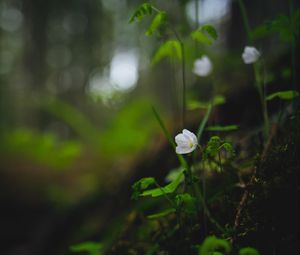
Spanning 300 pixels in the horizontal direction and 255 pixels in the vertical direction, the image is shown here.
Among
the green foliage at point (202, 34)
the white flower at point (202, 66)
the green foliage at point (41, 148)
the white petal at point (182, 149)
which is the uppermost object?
the green foliage at point (202, 34)

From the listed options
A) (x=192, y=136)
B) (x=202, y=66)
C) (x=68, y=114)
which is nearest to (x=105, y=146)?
(x=68, y=114)

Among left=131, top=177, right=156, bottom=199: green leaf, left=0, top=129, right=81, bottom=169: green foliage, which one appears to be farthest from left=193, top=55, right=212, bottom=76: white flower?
left=0, top=129, right=81, bottom=169: green foliage

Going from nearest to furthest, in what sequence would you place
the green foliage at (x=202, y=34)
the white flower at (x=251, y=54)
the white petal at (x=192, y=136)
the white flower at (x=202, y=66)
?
the white petal at (x=192, y=136) → the green foliage at (x=202, y=34) → the white flower at (x=251, y=54) → the white flower at (x=202, y=66)

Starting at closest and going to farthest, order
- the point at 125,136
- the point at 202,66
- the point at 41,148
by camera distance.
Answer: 1. the point at 202,66
2. the point at 125,136
3. the point at 41,148

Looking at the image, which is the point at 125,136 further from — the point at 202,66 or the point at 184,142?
the point at 184,142

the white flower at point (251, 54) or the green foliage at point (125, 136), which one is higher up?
the white flower at point (251, 54)

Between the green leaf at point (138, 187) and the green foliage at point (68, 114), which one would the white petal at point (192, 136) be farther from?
the green foliage at point (68, 114)

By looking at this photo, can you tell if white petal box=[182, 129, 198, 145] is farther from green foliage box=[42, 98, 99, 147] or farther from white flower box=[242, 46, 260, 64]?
green foliage box=[42, 98, 99, 147]

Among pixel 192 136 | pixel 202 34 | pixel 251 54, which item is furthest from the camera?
pixel 251 54

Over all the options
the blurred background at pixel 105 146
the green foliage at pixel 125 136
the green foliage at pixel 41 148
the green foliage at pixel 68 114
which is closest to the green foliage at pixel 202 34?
the blurred background at pixel 105 146

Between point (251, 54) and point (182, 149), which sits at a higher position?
point (251, 54)

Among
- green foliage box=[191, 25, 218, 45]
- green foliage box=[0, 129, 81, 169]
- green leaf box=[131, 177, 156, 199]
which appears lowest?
green foliage box=[0, 129, 81, 169]
